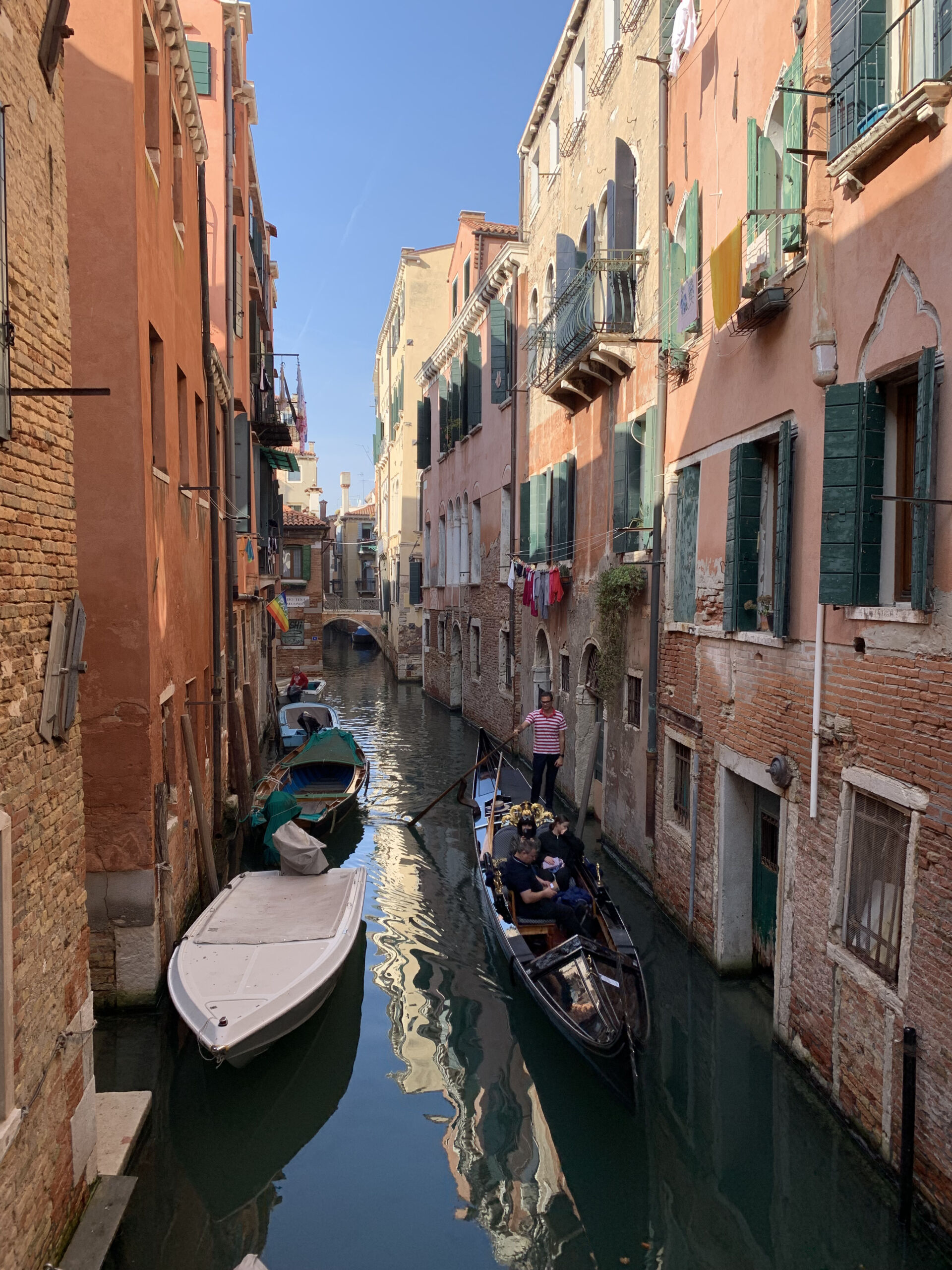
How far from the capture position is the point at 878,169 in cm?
522

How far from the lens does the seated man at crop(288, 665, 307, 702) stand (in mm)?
21109

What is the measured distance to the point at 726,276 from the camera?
720cm

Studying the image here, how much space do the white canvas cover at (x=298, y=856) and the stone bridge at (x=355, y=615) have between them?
786 inches

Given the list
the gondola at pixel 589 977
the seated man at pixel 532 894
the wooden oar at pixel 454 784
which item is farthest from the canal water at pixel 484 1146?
the wooden oar at pixel 454 784

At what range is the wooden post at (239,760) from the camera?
1204 centimetres

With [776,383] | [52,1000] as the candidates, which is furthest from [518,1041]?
[776,383]

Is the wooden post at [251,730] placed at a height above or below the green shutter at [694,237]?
below

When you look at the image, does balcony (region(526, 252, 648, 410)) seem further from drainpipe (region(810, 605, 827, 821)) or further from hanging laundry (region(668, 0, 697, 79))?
drainpipe (region(810, 605, 827, 821))

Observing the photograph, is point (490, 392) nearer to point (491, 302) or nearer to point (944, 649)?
point (491, 302)

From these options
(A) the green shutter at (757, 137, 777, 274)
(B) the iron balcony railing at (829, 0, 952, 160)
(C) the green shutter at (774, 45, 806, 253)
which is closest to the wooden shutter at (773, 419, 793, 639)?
(C) the green shutter at (774, 45, 806, 253)

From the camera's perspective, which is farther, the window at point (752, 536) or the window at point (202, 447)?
the window at point (202, 447)

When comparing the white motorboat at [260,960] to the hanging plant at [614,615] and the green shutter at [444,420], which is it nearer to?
the hanging plant at [614,615]

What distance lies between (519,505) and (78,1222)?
1333 centimetres

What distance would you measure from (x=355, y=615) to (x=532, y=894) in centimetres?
3044
